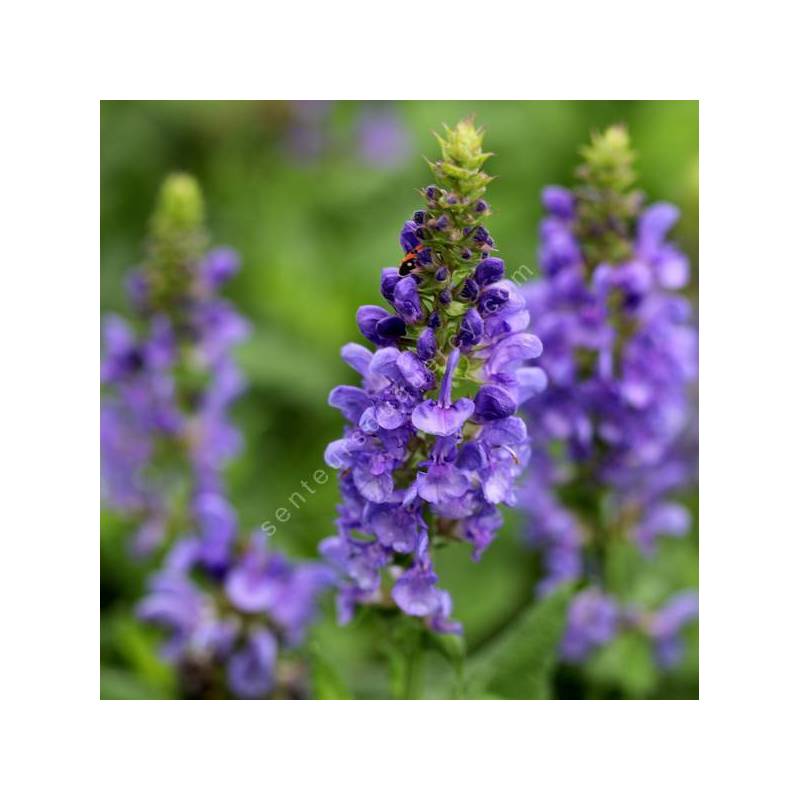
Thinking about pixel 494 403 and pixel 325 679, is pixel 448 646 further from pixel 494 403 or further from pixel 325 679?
pixel 494 403

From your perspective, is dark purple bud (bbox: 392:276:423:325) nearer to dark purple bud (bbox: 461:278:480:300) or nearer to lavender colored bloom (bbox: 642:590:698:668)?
dark purple bud (bbox: 461:278:480:300)

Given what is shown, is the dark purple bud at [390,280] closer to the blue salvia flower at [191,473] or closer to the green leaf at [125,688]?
the blue salvia flower at [191,473]

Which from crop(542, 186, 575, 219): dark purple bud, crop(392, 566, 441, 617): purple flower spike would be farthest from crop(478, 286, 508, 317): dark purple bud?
crop(542, 186, 575, 219): dark purple bud

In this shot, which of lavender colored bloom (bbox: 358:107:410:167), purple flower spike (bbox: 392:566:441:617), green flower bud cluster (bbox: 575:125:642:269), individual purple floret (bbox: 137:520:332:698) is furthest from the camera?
lavender colored bloom (bbox: 358:107:410:167)

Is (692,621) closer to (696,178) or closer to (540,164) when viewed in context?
(696,178)

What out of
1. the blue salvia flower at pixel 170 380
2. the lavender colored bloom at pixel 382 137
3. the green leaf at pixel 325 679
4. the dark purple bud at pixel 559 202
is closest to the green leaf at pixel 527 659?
the green leaf at pixel 325 679

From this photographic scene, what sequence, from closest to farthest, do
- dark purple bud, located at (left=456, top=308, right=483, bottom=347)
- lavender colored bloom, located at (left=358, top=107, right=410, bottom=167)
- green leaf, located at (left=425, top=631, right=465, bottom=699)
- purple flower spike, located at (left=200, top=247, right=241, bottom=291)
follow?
dark purple bud, located at (left=456, top=308, right=483, bottom=347)
green leaf, located at (left=425, top=631, right=465, bottom=699)
purple flower spike, located at (left=200, top=247, right=241, bottom=291)
lavender colored bloom, located at (left=358, top=107, right=410, bottom=167)
